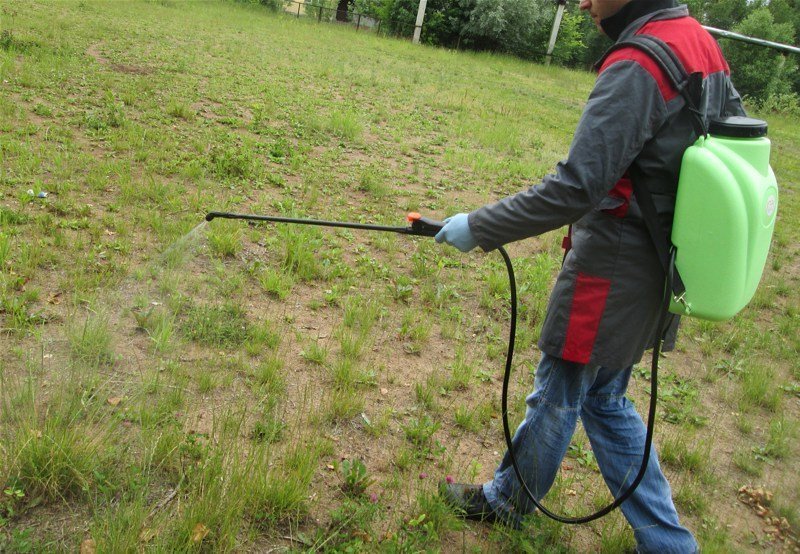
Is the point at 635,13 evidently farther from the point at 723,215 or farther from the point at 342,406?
the point at 342,406

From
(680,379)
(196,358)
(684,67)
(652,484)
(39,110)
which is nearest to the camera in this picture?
(684,67)

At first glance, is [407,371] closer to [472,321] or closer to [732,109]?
[472,321]

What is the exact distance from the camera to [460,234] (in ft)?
7.79

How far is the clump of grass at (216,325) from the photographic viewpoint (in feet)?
12.2

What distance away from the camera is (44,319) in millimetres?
3578

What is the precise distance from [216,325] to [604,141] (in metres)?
2.60

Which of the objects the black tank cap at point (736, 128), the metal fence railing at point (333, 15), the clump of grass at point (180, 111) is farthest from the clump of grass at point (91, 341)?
the metal fence railing at point (333, 15)

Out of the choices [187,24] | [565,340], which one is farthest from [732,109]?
[187,24]

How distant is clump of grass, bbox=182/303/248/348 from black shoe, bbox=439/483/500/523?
1.59 meters

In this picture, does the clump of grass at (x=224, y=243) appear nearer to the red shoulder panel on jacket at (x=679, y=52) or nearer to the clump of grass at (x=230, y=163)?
the clump of grass at (x=230, y=163)

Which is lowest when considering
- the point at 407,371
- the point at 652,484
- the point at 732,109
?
the point at 407,371

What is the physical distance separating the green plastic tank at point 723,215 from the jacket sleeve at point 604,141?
176mm

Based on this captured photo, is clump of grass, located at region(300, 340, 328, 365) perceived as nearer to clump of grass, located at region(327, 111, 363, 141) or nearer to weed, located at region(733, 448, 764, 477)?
weed, located at region(733, 448, 764, 477)

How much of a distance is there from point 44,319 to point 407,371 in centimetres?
205
